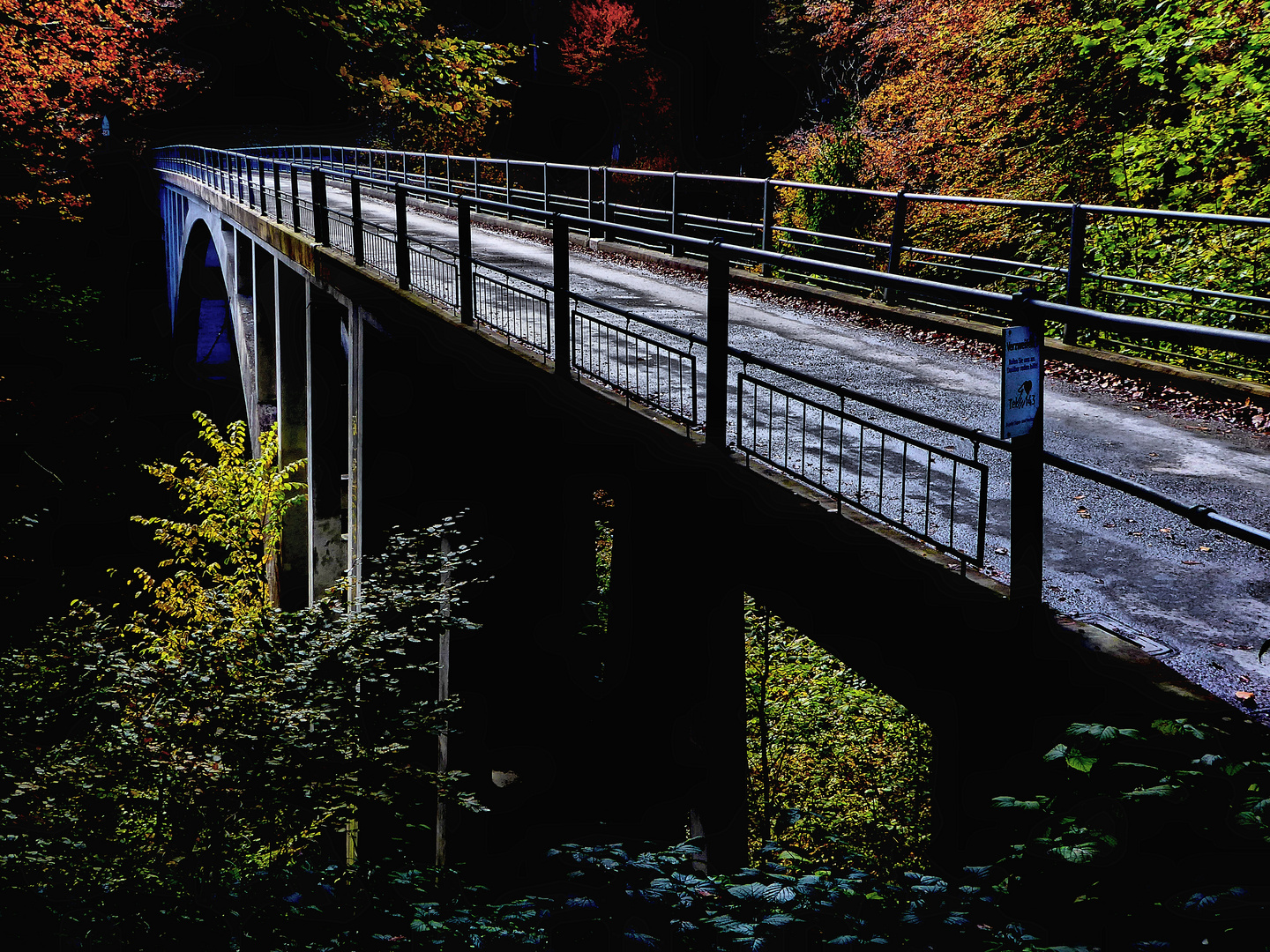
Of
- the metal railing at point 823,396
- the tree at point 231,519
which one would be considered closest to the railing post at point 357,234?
the metal railing at point 823,396

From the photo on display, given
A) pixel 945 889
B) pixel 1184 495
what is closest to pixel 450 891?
pixel 945 889

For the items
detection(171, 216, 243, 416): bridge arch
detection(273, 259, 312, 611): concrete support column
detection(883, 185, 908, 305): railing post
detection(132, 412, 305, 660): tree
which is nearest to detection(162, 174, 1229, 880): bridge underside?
detection(273, 259, 312, 611): concrete support column

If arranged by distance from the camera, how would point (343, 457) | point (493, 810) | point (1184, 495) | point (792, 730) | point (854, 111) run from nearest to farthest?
point (1184, 495) < point (493, 810) < point (792, 730) < point (343, 457) < point (854, 111)

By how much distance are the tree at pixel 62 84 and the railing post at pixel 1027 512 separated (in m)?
22.4

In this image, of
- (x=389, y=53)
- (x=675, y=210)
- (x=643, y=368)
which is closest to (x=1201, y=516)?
(x=643, y=368)

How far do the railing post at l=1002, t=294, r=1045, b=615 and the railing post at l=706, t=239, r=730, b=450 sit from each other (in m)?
1.91

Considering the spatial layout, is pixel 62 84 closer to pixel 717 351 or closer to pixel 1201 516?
pixel 717 351

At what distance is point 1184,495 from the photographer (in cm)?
520

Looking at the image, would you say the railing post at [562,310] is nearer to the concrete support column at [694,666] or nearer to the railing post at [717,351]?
the concrete support column at [694,666]

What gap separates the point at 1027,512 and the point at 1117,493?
6.45ft

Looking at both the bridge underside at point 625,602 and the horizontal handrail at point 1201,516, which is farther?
the bridge underside at point 625,602

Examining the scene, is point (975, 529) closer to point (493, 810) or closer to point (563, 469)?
point (563, 469)

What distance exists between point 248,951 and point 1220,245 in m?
9.86

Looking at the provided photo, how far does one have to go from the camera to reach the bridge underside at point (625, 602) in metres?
3.70
